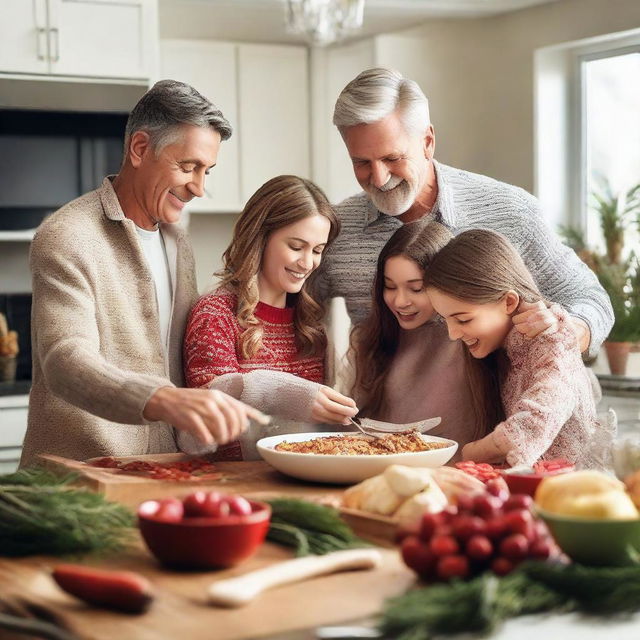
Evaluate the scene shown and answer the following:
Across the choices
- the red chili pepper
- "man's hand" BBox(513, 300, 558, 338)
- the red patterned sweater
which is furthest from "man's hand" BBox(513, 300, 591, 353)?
the red chili pepper

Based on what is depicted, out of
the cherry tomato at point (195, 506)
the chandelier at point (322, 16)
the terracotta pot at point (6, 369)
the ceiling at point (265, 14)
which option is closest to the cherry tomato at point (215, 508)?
the cherry tomato at point (195, 506)

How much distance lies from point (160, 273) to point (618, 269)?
232 cm

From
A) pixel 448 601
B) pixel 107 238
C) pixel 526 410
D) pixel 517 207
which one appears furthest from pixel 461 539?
pixel 517 207

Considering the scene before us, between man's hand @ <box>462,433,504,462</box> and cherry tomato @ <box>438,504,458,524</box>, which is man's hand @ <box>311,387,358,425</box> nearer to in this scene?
man's hand @ <box>462,433,504,462</box>

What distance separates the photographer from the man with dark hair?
217 cm

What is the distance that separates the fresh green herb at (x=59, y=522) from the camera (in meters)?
1.52

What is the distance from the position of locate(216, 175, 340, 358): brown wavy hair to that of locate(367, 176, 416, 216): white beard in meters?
0.12

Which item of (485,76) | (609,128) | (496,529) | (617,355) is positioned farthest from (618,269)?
(496,529)

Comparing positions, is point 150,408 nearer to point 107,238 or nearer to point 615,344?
point 107,238

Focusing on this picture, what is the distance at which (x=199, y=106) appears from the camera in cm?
234

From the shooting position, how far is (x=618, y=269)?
4.23m

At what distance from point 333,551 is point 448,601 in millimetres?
298

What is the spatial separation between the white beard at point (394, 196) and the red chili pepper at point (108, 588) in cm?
148

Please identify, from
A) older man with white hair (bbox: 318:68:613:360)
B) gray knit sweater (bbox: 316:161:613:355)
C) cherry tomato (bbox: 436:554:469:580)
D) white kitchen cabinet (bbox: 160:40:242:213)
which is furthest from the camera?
white kitchen cabinet (bbox: 160:40:242:213)
